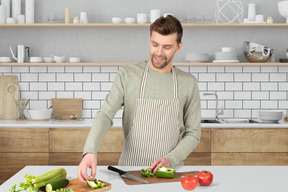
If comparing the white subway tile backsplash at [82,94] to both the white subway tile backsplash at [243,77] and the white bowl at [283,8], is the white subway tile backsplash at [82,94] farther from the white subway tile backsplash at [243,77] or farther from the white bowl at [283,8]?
the white bowl at [283,8]

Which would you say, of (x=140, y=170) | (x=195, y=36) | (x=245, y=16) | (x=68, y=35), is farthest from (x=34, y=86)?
(x=140, y=170)

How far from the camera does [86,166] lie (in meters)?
1.78

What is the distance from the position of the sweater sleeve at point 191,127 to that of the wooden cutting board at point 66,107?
7.68 feet

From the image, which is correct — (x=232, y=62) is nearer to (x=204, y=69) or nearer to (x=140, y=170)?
(x=204, y=69)

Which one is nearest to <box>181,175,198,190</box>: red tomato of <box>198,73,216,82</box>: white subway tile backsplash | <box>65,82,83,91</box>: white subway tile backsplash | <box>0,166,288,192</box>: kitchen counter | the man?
<box>0,166,288,192</box>: kitchen counter

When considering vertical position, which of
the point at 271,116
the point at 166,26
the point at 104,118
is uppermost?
the point at 166,26

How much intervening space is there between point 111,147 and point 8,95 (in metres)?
1.50

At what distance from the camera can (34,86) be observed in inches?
182

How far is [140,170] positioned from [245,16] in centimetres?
313

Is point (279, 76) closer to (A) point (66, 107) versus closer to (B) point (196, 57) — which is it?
(B) point (196, 57)

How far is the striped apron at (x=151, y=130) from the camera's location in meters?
2.40

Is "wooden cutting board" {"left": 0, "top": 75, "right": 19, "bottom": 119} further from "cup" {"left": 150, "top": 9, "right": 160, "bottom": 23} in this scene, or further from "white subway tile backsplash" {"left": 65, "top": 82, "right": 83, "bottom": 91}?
"cup" {"left": 150, "top": 9, "right": 160, "bottom": 23}

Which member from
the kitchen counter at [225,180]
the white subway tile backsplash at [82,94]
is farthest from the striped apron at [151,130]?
the white subway tile backsplash at [82,94]

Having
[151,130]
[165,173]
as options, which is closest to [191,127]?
[151,130]
